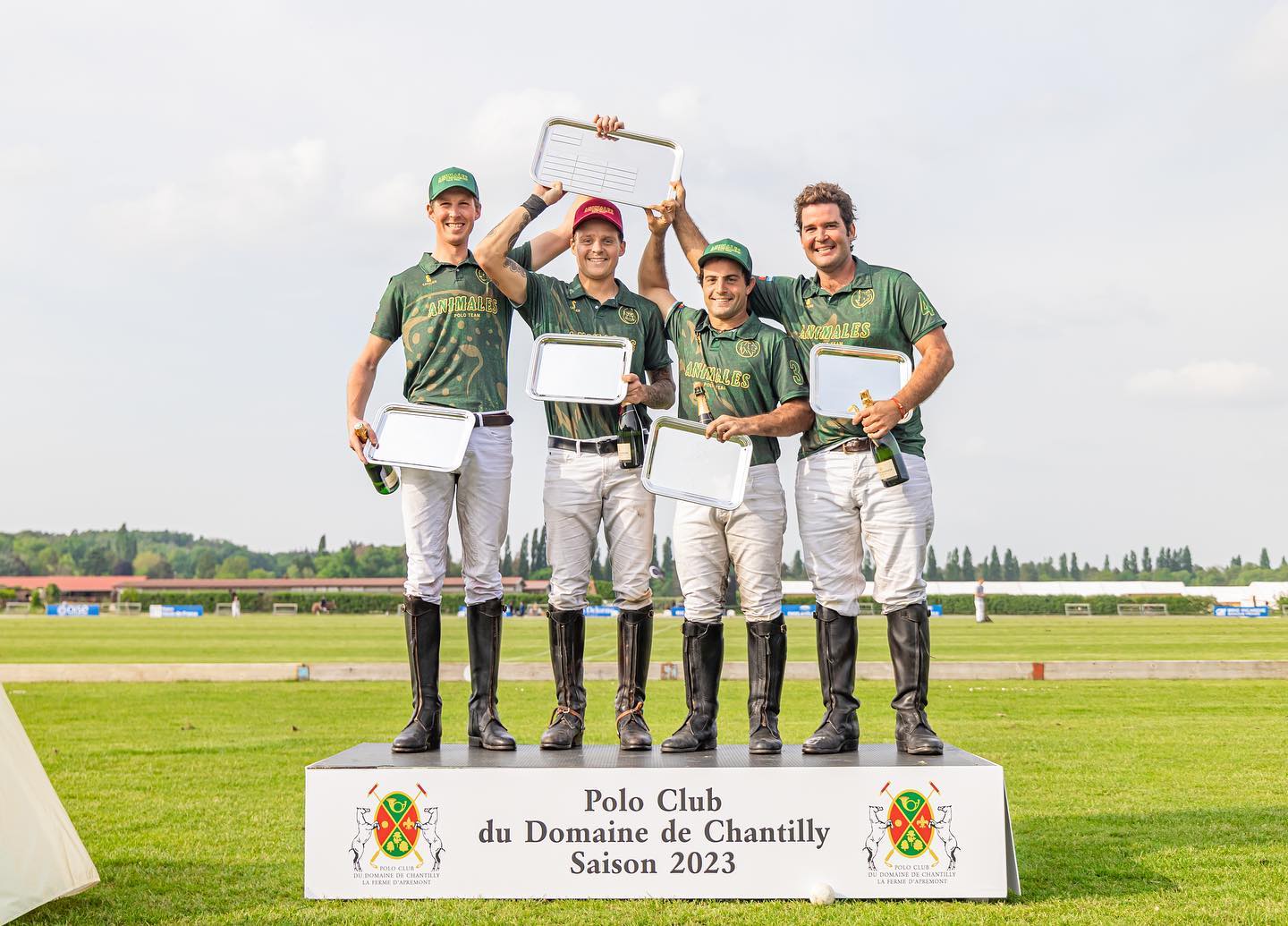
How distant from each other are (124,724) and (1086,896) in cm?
1300

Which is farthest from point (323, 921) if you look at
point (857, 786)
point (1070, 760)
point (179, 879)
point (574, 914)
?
point (1070, 760)

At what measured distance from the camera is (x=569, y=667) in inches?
248

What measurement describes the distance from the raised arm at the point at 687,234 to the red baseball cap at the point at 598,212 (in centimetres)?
34

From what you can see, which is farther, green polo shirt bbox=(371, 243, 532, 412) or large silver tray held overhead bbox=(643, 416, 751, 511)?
green polo shirt bbox=(371, 243, 532, 412)

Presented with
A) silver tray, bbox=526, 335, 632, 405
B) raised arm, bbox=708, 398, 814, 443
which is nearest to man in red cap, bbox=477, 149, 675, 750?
silver tray, bbox=526, 335, 632, 405

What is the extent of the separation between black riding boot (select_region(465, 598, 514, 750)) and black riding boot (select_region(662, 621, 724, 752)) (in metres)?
1.04

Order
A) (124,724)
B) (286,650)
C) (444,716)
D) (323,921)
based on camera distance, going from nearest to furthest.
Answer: (323,921) < (124,724) < (444,716) < (286,650)

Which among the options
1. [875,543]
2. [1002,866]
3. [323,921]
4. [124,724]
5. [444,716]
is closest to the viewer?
[323,921]

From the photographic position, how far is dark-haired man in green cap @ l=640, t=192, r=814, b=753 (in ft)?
19.5

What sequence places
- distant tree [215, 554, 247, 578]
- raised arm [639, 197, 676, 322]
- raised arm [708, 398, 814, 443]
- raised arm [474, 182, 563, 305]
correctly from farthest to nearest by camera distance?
1. distant tree [215, 554, 247, 578]
2. raised arm [639, 197, 676, 322]
3. raised arm [474, 182, 563, 305]
4. raised arm [708, 398, 814, 443]

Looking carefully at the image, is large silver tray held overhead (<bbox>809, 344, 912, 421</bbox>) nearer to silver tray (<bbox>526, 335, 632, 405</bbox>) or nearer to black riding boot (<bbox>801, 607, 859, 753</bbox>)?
silver tray (<bbox>526, 335, 632, 405</bbox>)

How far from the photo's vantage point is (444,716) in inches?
623

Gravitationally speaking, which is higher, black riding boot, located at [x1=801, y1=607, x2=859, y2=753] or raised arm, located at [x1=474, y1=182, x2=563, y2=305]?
raised arm, located at [x1=474, y1=182, x2=563, y2=305]

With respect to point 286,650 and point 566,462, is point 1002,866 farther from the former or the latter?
point 286,650
